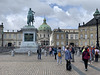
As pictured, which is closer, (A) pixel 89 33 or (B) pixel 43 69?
(B) pixel 43 69

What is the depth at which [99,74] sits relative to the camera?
9742mm

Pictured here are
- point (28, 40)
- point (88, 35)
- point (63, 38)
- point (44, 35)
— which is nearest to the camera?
Answer: point (28, 40)

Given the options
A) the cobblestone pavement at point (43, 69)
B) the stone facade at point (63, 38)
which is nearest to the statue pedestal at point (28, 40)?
the cobblestone pavement at point (43, 69)

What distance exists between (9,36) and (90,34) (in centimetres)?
4563

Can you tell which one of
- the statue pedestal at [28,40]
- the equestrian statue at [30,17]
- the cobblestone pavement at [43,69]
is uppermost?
the equestrian statue at [30,17]

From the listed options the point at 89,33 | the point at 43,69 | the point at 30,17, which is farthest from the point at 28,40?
the point at 89,33

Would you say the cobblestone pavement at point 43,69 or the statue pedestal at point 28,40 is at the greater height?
the statue pedestal at point 28,40

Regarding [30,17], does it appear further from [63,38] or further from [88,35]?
[63,38]

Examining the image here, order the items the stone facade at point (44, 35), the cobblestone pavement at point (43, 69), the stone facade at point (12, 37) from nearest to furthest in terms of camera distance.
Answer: the cobblestone pavement at point (43, 69) → the stone facade at point (12, 37) → the stone facade at point (44, 35)

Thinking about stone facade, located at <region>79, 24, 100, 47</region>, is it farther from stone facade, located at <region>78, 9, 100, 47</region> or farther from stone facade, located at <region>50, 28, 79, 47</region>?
stone facade, located at <region>50, 28, 79, 47</region>

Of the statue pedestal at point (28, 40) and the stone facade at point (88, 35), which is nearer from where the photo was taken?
the statue pedestal at point (28, 40)

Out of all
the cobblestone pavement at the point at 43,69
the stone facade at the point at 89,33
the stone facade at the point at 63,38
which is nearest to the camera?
the cobblestone pavement at the point at 43,69

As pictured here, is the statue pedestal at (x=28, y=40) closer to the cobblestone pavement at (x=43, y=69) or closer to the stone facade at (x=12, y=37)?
the cobblestone pavement at (x=43, y=69)

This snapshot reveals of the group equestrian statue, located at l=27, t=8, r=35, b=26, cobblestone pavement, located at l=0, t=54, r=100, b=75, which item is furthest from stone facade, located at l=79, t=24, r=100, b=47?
cobblestone pavement, located at l=0, t=54, r=100, b=75
